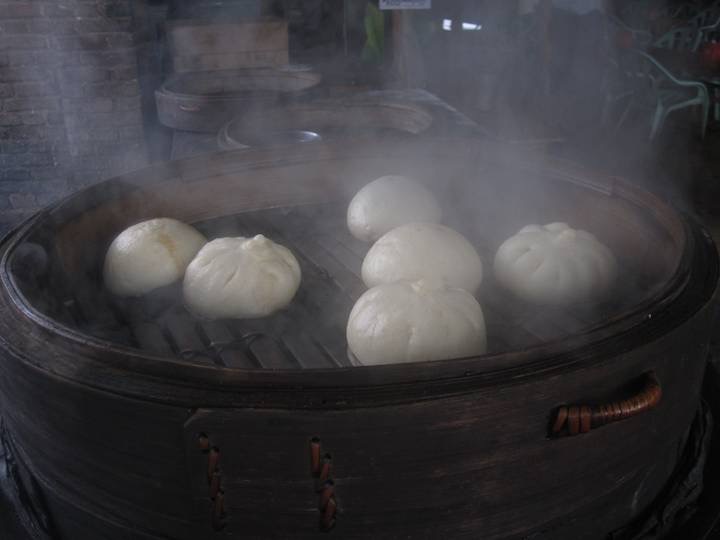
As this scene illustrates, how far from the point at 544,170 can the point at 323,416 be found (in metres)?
1.46

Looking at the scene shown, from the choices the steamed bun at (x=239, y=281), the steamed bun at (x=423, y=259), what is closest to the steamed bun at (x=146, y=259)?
the steamed bun at (x=239, y=281)

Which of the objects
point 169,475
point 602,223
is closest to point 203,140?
point 602,223

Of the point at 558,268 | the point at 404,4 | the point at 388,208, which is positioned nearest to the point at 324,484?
the point at 558,268

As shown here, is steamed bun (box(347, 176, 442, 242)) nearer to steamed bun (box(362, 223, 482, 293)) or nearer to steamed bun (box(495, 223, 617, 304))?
steamed bun (box(362, 223, 482, 293))

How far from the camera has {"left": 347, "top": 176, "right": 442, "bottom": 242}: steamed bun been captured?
2.06 meters

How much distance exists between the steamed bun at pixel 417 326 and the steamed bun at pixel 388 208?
0.59 m

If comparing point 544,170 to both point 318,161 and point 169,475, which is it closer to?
point 318,161

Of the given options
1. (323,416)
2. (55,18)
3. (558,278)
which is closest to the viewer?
(323,416)

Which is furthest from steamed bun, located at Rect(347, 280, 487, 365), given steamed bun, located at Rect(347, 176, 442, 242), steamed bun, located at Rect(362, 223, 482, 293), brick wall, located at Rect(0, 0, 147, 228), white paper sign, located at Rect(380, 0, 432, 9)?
brick wall, located at Rect(0, 0, 147, 228)

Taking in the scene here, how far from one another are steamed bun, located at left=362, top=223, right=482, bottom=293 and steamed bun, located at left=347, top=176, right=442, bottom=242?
0.81ft

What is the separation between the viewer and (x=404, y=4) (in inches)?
156

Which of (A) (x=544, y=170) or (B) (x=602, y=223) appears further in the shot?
(A) (x=544, y=170)

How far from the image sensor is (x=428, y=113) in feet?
10.6

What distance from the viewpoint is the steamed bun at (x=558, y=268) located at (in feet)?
5.65
